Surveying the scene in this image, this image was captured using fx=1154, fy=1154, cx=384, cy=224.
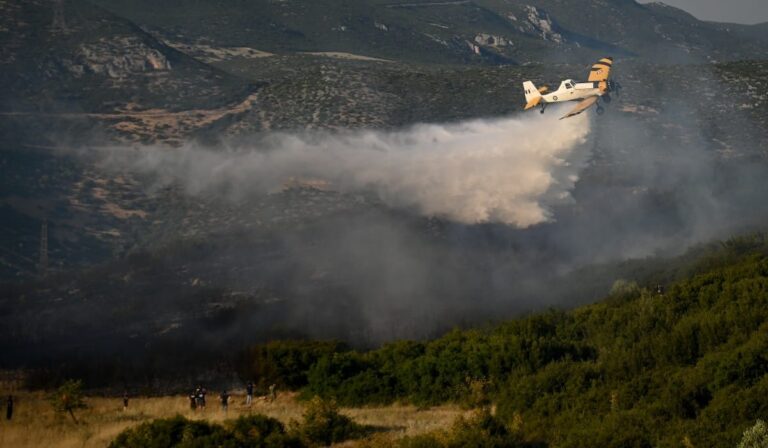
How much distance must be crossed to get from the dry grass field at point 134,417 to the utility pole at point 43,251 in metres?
37.4

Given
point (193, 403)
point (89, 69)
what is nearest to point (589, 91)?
point (193, 403)

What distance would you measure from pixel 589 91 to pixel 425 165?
75.7 ft

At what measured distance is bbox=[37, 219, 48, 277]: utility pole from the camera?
88000 millimetres

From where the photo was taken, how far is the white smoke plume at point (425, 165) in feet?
302

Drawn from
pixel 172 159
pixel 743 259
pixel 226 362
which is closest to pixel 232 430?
pixel 226 362

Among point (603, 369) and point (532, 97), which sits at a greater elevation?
point (532, 97)

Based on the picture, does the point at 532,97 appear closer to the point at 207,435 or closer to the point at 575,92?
the point at 575,92

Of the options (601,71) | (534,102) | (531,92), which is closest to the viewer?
(601,71)

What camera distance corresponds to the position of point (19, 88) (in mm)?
123562

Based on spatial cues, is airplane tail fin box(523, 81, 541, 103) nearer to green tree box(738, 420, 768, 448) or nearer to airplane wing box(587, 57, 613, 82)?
airplane wing box(587, 57, 613, 82)

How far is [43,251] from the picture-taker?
90.5 m

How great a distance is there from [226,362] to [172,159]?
51516 mm

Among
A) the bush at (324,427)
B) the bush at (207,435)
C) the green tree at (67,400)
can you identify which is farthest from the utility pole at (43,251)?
the bush at (324,427)

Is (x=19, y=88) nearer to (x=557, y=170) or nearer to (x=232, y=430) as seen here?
(x=557, y=170)
